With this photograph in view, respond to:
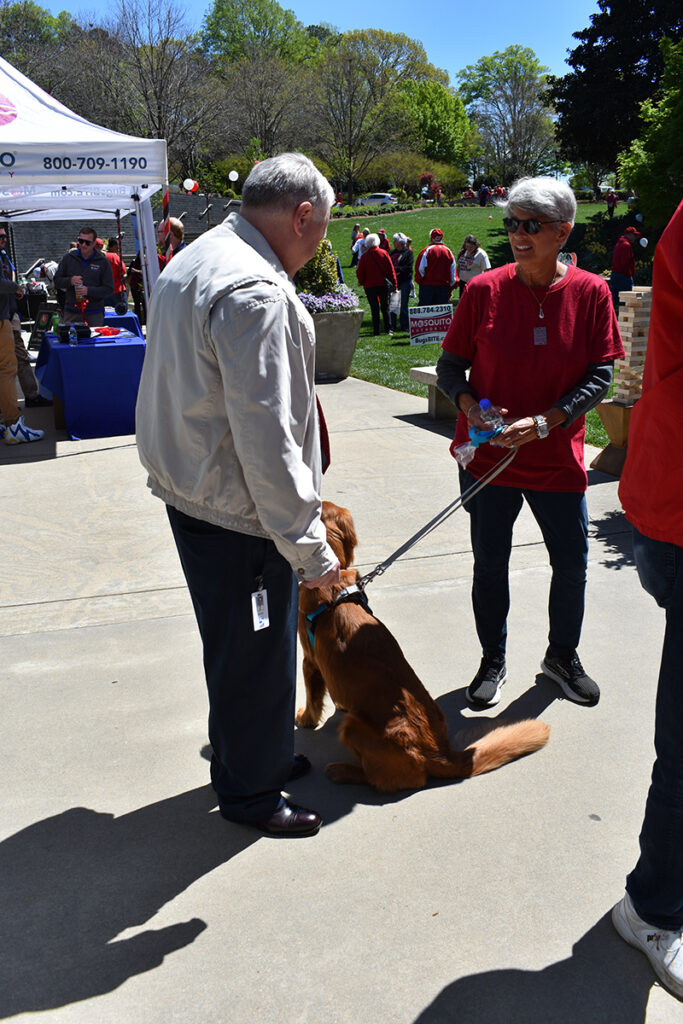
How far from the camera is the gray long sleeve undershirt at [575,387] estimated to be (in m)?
3.04

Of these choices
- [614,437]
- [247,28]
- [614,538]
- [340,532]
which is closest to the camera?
[340,532]

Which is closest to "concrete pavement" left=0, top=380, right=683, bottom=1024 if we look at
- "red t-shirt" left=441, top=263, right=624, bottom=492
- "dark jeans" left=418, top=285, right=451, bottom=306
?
"red t-shirt" left=441, top=263, right=624, bottom=492

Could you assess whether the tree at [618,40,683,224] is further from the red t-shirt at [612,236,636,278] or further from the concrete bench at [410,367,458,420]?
the concrete bench at [410,367,458,420]

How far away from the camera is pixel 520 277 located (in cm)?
312

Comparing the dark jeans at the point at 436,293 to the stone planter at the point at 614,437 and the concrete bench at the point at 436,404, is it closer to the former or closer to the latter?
the concrete bench at the point at 436,404

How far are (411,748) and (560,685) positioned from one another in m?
1.00

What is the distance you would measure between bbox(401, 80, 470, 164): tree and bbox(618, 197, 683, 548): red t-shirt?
73965 mm

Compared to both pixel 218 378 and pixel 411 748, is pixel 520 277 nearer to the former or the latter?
pixel 218 378

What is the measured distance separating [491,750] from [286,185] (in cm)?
191

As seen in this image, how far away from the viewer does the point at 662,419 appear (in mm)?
1898

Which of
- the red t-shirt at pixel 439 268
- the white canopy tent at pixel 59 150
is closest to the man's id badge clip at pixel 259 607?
the white canopy tent at pixel 59 150

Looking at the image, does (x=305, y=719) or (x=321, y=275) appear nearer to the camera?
(x=305, y=719)

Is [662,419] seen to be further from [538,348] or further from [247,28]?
[247,28]

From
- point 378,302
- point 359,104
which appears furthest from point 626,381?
point 359,104
